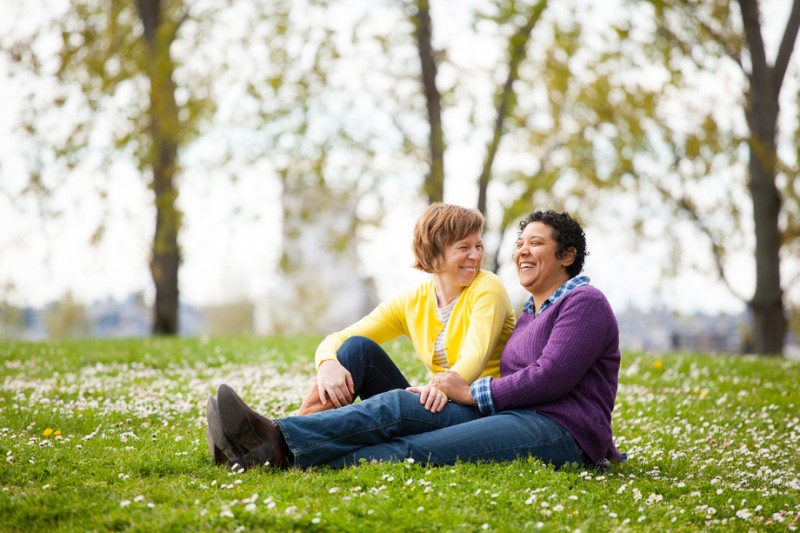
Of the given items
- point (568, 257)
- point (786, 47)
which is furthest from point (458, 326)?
point (786, 47)

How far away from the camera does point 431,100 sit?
18719 millimetres

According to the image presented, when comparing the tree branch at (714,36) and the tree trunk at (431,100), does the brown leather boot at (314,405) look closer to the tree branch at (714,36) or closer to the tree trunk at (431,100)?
the tree trunk at (431,100)

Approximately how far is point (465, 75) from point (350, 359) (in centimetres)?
1408

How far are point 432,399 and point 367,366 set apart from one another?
62 centimetres

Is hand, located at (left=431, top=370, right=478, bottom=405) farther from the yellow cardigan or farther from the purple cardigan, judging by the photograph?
the purple cardigan

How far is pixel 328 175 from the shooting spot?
19.7 meters

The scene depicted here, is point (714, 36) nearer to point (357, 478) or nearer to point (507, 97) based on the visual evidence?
point (507, 97)

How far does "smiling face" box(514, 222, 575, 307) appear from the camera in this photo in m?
5.34

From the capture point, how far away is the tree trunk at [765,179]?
1612cm

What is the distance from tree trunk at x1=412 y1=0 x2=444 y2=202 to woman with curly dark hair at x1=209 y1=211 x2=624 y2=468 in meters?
13.0

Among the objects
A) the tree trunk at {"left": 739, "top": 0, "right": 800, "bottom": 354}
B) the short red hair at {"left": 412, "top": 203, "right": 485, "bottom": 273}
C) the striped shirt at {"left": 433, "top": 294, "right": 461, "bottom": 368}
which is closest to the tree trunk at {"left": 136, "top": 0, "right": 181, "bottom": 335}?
the tree trunk at {"left": 739, "top": 0, "right": 800, "bottom": 354}

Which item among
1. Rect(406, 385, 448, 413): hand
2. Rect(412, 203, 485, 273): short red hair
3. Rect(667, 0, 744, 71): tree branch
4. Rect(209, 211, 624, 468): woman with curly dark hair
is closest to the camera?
Rect(209, 211, 624, 468): woman with curly dark hair

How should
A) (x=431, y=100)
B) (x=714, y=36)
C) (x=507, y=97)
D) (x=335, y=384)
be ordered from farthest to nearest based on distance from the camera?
(x=431, y=100) < (x=507, y=97) < (x=714, y=36) < (x=335, y=384)

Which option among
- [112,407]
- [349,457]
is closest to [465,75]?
[112,407]
